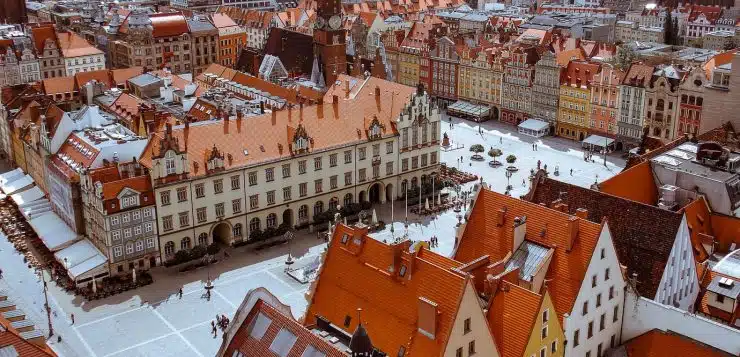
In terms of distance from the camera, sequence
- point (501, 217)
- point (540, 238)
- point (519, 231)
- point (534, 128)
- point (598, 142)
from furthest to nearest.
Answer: point (534, 128) → point (598, 142) → point (501, 217) → point (519, 231) → point (540, 238)

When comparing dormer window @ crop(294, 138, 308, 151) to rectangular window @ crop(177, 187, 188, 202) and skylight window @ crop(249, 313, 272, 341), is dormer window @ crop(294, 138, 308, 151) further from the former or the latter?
skylight window @ crop(249, 313, 272, 341)

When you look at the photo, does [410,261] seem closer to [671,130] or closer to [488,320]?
[488,320]

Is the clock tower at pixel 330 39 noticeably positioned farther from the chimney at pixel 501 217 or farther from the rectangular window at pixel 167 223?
the chimney at pixel 501 217

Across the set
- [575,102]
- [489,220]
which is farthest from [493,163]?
→ [489,220]

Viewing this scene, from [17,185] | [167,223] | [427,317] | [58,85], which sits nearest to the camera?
[427,317]

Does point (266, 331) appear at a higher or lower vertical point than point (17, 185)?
higher

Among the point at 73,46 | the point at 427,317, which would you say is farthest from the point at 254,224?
the point at 73,46

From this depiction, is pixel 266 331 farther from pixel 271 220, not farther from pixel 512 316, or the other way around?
pixel 271 220
